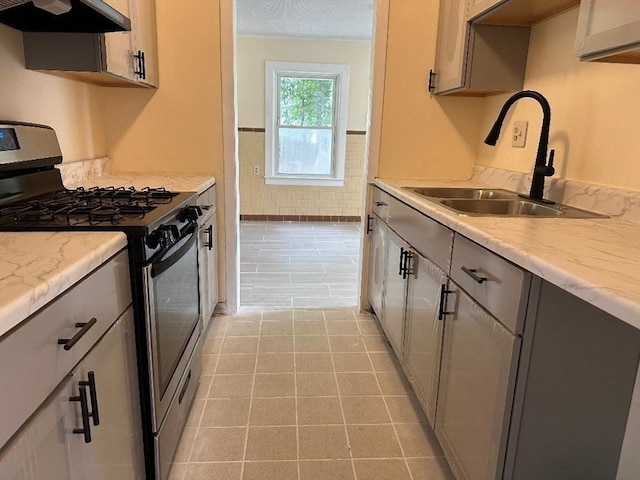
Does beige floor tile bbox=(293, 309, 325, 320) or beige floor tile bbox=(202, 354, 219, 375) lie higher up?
beige floor tile bbox=(293, 309, 325, 320)

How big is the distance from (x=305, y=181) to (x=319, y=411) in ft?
14.6

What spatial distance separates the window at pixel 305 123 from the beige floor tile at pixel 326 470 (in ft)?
15.5

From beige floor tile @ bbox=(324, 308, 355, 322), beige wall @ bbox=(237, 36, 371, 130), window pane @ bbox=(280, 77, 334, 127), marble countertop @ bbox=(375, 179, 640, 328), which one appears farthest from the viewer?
window pane @ bbox=(280, 77, 334, 127)

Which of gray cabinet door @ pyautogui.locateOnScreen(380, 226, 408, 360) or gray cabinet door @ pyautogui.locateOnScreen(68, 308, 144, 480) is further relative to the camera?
gray cabinet door @ pyautogui.locateOnScreen(380, 226, 408, 360)

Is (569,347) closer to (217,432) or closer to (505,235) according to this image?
(505,235)

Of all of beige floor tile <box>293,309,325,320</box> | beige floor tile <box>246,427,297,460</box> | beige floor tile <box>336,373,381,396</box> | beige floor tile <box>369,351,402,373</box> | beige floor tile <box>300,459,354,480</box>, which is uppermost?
Result: beige floor tile <box>293,309,325,320</box>

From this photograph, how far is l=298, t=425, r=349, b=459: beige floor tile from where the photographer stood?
1.70m

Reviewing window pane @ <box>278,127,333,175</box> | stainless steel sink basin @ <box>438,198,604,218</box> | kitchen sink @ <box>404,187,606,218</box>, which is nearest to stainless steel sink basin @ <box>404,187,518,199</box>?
kitchen sink @ <box>404,187,606,218</box>

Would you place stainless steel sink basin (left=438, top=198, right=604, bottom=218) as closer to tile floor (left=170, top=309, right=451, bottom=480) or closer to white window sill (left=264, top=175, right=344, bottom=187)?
tile floor (left=170, top=309, right=451, bottom=480)

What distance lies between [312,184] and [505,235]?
502 centimetres

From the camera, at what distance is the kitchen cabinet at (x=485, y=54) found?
224 centimetres

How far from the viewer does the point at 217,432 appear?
180cm

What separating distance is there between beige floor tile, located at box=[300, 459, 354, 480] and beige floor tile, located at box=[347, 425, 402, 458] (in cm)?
8

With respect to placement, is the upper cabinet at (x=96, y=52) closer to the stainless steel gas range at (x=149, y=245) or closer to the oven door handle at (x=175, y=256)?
the stainless steel gas range at (x=149, y=245)
